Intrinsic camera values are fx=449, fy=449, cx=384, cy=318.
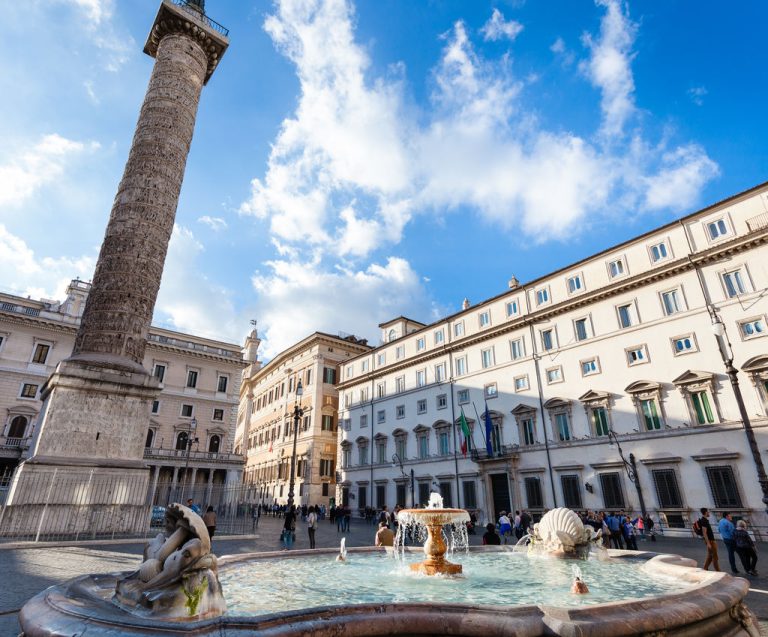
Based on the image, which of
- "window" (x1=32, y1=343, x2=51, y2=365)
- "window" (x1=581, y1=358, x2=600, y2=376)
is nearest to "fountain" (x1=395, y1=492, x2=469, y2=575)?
"window" (x1=581, y1=358, x2=600, y2=376)

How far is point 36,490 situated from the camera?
12.2 metres

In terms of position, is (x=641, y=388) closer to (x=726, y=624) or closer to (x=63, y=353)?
(x=726, y=624)

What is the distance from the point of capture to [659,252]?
79.6 ft

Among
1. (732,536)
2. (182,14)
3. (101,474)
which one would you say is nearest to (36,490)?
(101,474)

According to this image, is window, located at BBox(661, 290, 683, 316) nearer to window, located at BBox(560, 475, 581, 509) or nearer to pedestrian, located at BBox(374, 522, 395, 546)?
window, located at BBox(560, 475, 581, 509)

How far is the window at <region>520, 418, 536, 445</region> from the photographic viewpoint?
2708 centimetres

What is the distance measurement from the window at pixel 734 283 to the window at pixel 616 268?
4.92 metres

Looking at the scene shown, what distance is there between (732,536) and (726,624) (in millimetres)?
8261

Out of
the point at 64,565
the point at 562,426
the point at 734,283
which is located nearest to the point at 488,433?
the point at 562,426

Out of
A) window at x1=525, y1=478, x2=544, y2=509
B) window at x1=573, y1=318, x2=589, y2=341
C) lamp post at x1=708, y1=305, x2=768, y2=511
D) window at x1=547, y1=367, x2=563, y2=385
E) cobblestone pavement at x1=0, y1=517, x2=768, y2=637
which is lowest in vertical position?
cobblestone pavement at x1=0, y1=517, x2=768, y2=637

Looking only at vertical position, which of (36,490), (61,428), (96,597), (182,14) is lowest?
(96,597)

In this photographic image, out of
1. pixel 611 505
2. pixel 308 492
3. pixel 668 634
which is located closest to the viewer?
pixel 668 634

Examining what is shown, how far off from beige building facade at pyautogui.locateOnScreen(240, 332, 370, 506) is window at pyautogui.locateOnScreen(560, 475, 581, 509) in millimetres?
22846

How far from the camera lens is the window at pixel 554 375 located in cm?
2653
